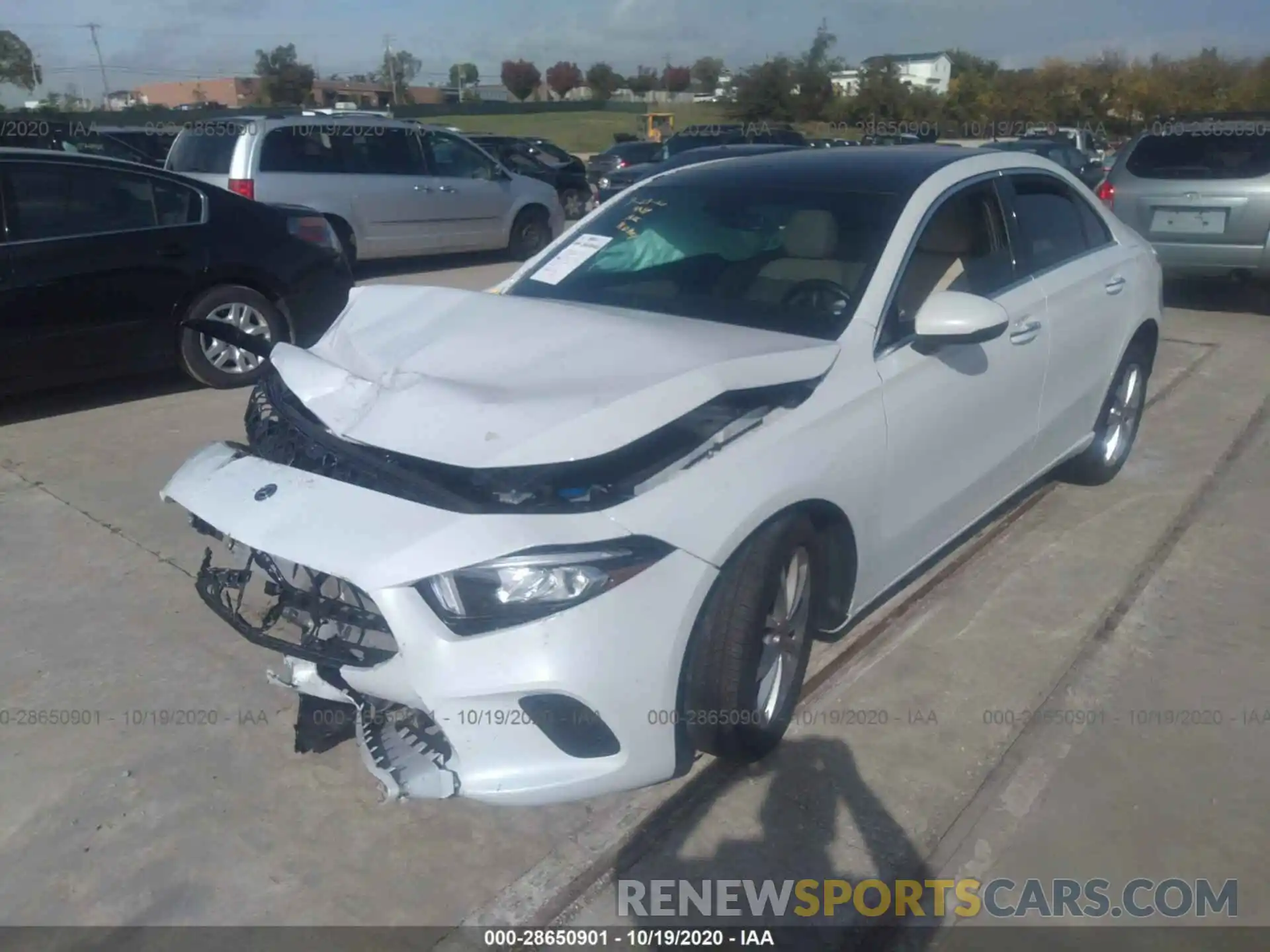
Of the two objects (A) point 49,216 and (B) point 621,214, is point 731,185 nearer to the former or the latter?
(B) point 621,214

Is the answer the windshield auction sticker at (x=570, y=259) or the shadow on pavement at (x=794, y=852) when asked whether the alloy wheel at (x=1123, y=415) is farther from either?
the shadow on pavement at (x=794, y=852)

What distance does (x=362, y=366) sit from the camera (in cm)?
314

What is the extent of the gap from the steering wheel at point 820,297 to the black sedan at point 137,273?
3.46m

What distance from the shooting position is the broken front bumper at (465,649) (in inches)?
93.3

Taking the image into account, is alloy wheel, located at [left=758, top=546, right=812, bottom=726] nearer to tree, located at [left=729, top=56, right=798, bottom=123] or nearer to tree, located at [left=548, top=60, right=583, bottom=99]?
tree, located at [left=729, top=56, right=798, bottom=123]

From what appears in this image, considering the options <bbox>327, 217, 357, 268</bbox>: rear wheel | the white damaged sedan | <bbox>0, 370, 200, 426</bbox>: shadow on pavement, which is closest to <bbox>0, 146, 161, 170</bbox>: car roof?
<bbox>0, 370, 200, 426</bbox>: shadow on pavement

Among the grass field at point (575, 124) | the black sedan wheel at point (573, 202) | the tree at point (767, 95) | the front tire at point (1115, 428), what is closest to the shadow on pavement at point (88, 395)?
the front tire at point (1115, 428)

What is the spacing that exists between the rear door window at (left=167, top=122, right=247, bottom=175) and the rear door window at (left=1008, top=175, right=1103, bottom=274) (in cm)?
848

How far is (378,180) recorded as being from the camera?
38.1 feet

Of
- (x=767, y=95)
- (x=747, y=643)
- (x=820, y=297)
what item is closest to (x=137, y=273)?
(x=820, y=297)

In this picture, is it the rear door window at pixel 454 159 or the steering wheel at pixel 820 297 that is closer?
the steering wheel at pixel 820 297

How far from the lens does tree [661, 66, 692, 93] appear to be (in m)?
83.2

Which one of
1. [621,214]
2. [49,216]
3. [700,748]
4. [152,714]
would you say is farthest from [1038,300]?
[49,216]

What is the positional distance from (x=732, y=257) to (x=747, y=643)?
1645mm
